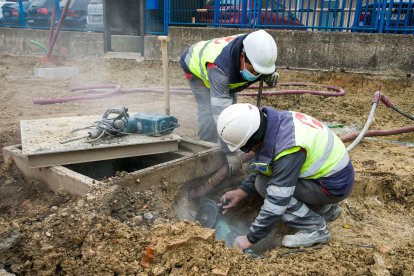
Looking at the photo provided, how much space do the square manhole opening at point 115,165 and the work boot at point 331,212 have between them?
4.83 ft

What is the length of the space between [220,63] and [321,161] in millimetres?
1450

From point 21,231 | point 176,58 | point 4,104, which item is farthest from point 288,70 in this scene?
point 21,231

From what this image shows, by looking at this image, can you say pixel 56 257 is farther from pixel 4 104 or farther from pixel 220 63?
pixel 4 104

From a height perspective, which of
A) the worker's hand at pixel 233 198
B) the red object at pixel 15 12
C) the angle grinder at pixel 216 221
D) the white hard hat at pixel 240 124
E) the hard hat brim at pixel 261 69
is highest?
the red object at pixel 15 12

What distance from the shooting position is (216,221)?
3.48 m

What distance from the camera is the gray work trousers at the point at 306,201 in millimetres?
2973

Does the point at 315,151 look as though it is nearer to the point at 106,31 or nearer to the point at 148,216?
the point at 148,216

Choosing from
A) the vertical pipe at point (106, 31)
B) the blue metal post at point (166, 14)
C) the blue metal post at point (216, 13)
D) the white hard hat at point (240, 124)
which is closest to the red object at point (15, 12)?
the vertical pipe at point (106, 31)

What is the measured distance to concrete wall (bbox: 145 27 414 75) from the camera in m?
7.27

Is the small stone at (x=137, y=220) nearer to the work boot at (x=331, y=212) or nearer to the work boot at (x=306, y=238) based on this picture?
the work boot at (x=306, y=238)

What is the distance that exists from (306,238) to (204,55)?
6.63 feet

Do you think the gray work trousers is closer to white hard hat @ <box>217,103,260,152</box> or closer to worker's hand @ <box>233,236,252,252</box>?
worker's hand @ <box>233,236,252,252</box>

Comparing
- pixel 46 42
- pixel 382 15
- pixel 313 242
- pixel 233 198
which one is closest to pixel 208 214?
pixel 233 198

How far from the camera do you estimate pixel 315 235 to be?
2.98 metres
